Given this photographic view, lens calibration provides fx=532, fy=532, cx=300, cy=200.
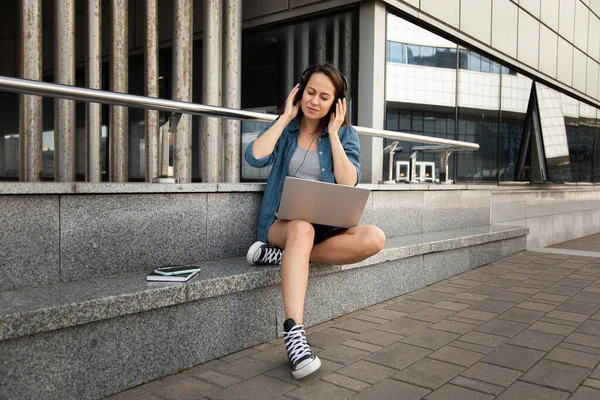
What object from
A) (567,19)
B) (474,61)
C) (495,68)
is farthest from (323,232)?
(567,19)

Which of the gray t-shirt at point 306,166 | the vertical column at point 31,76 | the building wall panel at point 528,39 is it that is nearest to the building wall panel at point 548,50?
the building wall panel at point 528,39

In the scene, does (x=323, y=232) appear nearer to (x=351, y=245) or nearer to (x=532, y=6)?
(x=351, y=245)

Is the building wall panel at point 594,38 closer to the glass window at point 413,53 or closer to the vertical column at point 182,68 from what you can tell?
the glass window at point 413,53

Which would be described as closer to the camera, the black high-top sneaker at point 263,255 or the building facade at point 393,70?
the black high-top sneaker at point 263,255

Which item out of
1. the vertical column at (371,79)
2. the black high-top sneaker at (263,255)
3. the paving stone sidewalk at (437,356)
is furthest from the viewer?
the vertical column at (371,79)

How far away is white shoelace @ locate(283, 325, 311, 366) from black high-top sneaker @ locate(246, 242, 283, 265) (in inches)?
23.8

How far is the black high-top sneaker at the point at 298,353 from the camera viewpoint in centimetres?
261

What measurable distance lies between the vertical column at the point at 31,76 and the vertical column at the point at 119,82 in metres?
0.68

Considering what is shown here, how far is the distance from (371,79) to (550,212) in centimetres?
633

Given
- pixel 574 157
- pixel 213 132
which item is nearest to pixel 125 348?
pixel 213 132

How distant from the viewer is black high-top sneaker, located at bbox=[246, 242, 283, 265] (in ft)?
10.7

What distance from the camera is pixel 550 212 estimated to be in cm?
1063

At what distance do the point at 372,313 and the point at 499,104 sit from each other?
265 inches

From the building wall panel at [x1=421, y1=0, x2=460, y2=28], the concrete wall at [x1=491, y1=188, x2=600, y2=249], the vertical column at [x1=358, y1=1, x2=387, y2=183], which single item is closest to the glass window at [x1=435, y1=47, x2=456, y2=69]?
the building wall panel at [x1=421, y1=0, x2=460, y2=28]
